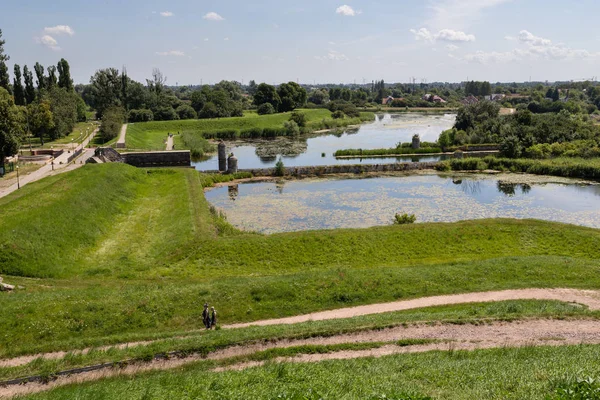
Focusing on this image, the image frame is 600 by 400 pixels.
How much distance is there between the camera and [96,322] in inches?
525

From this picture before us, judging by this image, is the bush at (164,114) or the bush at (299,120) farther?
the bush at (299,120)

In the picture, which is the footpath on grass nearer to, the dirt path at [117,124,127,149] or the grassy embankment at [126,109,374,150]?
the dirt path at [117,124,127,149]

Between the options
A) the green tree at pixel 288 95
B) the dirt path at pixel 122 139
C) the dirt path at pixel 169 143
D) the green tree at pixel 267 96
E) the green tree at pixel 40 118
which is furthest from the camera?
the green tree at pixel 288 95

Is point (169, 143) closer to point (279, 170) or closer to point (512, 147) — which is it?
point (279, 170)

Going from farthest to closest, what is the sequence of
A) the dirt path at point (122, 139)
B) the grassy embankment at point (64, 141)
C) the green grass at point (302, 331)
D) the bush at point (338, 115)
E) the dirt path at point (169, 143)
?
the bush at point (338, 115)
the dirt path at point (169, 143)
the dirt path at point (122, 139)
the grassy embankment at point (64, 141)
the green grass at point (302, 331)

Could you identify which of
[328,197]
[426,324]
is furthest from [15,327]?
[328,197]

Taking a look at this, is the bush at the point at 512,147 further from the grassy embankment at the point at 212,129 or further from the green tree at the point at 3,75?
the green tree at the point at 3,75

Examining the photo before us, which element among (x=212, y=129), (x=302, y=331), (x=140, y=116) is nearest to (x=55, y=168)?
(x=302, y=331)

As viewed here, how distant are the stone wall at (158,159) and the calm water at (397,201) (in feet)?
Answer: 18.7

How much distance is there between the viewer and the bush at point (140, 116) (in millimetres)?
72688

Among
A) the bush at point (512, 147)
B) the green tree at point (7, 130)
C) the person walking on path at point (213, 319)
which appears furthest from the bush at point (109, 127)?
the person walking on path at point (213, 319)

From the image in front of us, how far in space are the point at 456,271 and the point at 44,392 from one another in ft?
47.4

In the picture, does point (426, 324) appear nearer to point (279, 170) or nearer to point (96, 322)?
point (96, 322)

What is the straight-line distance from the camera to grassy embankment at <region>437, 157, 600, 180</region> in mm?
40562
